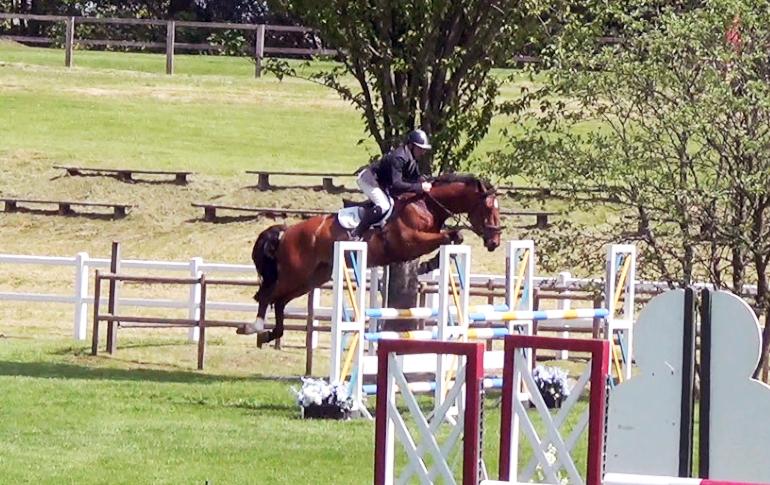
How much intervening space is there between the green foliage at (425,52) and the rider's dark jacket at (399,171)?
2.11 meters

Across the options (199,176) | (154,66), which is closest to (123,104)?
(154,66)

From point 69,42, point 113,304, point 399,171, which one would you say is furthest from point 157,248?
point 69,42

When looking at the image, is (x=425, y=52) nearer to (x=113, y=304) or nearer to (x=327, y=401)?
(x=113, y=304)

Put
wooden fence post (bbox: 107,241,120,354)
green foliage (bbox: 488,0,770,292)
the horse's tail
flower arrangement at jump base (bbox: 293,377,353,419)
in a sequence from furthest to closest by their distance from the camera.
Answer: wooden fence post (bbox: 107,241,120,354) < the horse's tail < green foliage (bbox: 488,0,770,292) < flower arrangement at jump base (bbox: 293,377,353,419)

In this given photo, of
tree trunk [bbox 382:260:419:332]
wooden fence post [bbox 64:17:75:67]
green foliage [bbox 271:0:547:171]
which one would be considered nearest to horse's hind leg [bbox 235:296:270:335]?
tree trunk [bbox 382:260:419:332]

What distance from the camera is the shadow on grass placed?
56.0 feet

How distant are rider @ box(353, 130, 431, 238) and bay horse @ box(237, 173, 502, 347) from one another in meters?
0.18

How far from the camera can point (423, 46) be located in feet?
60.4

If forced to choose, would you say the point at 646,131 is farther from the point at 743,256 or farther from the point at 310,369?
the point at 310,369

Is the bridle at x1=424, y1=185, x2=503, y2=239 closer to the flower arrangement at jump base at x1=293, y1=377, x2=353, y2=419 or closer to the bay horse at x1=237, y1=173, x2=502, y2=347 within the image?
the bay horse at x1=237, y1=173, x2=502, y2=347

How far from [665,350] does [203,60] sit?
43.5 metres

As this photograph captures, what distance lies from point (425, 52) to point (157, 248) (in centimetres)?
1192

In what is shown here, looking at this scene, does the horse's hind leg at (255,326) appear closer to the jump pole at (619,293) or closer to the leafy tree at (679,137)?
the leafy tree at (679,137)

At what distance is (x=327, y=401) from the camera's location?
1377 cm
